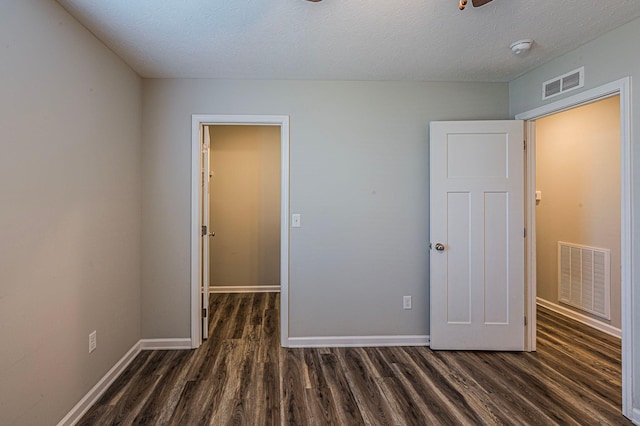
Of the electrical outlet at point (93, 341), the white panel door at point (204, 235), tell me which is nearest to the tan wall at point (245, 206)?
the white panel door at point (204, 235)

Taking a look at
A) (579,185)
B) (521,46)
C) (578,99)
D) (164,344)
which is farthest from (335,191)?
(579,185)

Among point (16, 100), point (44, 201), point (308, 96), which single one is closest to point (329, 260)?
point (308, 96)

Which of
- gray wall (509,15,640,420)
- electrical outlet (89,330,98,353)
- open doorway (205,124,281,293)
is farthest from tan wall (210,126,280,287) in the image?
gray wall (509,15,640,420)

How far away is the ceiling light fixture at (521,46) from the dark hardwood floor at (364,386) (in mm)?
2377

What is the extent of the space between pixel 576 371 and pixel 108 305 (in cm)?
355

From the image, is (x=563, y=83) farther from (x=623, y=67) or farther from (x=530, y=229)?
(x=530, y=229)

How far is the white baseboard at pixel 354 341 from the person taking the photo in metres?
2.87

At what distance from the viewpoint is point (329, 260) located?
289 centimetres

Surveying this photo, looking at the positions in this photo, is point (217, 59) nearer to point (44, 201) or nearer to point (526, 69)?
point (44, 201)

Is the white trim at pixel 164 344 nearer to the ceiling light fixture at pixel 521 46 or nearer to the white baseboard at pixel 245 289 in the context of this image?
the white baseboard at pixel 245 289

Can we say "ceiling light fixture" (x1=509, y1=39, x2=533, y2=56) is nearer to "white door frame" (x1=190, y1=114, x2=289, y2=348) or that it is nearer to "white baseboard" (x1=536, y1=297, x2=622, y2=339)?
"white door frame" (x1=190, y1=114, x2=289, y2=348)

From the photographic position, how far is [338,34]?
207cm

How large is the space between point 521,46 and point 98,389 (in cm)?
372

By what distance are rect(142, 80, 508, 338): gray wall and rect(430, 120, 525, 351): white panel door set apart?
18 cm
